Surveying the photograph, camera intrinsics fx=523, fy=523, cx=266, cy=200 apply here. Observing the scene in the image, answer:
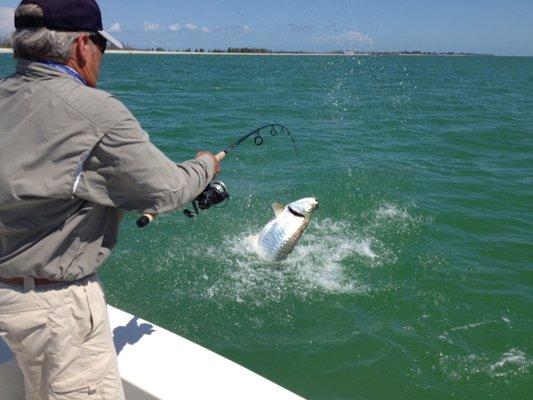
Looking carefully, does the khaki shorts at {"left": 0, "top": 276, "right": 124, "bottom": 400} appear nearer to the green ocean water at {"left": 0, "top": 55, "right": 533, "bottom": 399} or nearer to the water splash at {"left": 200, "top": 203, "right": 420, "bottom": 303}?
the green ocean water at {"left": 0, "top": 55, "right": 533, "bottom": 399}

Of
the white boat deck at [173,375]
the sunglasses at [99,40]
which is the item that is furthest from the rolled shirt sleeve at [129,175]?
the white boat deck at [173,375]

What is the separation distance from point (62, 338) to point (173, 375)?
3.24ft

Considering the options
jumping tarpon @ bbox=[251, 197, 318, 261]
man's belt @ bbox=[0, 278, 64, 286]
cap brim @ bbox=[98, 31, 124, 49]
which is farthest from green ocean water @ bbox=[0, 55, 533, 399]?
cap brim @ bbox=[98, 31, 124, 49]

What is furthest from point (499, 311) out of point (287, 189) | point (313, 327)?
point (287, 189)

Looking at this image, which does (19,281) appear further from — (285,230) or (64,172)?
(285,230)

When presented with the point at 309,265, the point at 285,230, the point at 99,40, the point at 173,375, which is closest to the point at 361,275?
the point at 309,265

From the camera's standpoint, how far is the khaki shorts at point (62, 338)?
227 cm

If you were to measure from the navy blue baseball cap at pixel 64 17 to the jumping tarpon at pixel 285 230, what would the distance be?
162 inches

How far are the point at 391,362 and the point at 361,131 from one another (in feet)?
42.5

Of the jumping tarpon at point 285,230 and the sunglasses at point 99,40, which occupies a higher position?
the sunglasses at point 99,40

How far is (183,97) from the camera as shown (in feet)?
85.0

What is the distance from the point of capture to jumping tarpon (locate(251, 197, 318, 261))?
6004 millimetres

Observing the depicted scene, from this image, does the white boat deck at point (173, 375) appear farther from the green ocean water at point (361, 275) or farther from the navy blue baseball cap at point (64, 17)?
the green ocean water at point (361, 275)

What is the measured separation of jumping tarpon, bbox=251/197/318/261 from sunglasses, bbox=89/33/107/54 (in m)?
3.95
